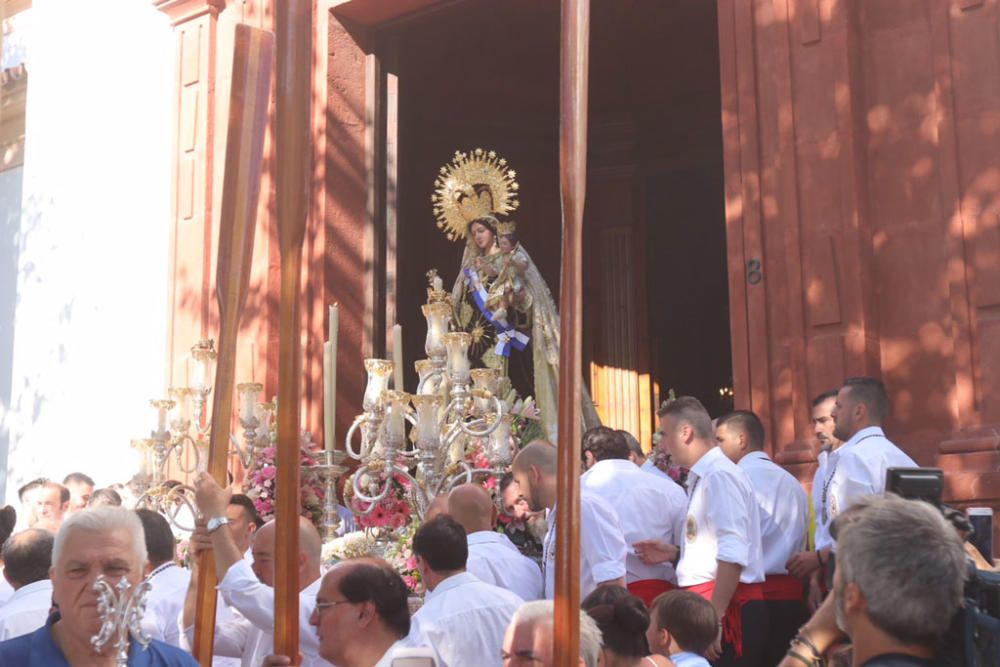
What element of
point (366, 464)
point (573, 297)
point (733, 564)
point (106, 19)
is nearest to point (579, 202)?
point (573, 297)

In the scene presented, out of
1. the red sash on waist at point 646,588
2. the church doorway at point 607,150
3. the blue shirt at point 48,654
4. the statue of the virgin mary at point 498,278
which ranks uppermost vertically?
the church doorway at point 607,150

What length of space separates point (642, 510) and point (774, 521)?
66 cm

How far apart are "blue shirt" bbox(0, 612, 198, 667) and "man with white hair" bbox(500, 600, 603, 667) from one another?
2.73 feet

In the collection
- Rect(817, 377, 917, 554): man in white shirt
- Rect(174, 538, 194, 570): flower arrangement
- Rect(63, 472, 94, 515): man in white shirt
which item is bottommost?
Rect(174, 538, 194, 570): flower arrangement

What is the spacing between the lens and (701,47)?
13586 mm

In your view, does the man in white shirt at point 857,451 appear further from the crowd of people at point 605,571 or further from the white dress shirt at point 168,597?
the white dress shirt at point 168,597

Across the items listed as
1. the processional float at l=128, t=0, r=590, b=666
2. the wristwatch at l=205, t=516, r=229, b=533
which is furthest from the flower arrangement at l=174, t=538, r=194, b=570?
the processional float at l=128, t=0, r=590, b=666

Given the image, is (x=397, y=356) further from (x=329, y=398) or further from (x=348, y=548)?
(x=348, y=548)

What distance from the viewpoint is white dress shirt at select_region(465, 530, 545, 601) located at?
216 inches

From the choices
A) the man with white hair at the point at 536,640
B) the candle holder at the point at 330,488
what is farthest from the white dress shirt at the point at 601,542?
the man with white hair at the point at 536,640

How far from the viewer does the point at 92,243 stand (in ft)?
38.3

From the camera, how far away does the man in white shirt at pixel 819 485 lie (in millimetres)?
5968

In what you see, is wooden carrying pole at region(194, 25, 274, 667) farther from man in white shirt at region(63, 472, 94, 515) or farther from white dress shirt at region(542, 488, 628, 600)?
man in white shirt at region(63, 472, 94, 515)

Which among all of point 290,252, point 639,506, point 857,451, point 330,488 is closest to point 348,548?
point 330,488
